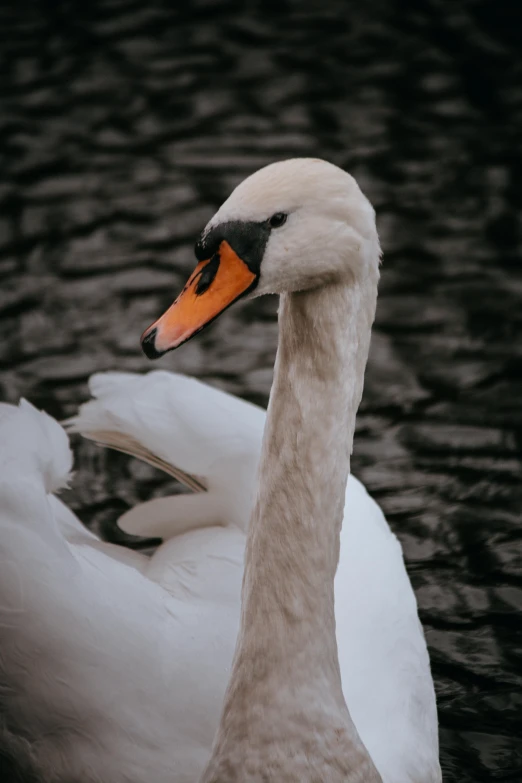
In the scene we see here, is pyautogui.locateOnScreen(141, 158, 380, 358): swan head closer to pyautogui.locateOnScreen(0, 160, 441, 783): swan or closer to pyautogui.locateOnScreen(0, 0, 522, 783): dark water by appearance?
pyautogui.locateOnScreen(0, 160, 441, 783): swan

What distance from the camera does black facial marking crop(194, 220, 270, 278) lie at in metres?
2.36

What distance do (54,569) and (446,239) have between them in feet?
11.8

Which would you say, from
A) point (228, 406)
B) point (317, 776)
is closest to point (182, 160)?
point (228, 406)

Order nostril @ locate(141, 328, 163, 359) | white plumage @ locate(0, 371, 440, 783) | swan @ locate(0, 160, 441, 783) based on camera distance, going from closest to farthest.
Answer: nostril @ locate(141, 328, 163, 359)
swan @ locate(0, 160, 441, 783)
white plumage @ locate(0, 371, 440, 783)

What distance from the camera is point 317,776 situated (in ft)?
8.80

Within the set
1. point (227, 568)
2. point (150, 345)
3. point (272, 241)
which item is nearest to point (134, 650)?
point (227, 568)

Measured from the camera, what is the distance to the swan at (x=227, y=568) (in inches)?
94.7

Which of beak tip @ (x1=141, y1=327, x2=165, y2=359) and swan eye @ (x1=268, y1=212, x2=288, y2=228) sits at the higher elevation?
swan eye @ (x1=268, y1=212, x2=288, y2=228)

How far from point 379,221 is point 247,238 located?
13.4 ft

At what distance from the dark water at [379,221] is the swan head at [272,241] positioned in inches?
69.3

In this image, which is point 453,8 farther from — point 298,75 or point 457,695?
point 457,695

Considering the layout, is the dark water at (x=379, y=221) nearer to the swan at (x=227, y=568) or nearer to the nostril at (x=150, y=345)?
the swan at (x=227, y=568)

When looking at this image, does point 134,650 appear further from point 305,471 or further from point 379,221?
point 379,221

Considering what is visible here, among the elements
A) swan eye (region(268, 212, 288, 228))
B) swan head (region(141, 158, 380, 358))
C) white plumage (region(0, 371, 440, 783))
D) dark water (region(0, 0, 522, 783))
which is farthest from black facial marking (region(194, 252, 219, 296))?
dark water (region(0, 0, 522, 783))
